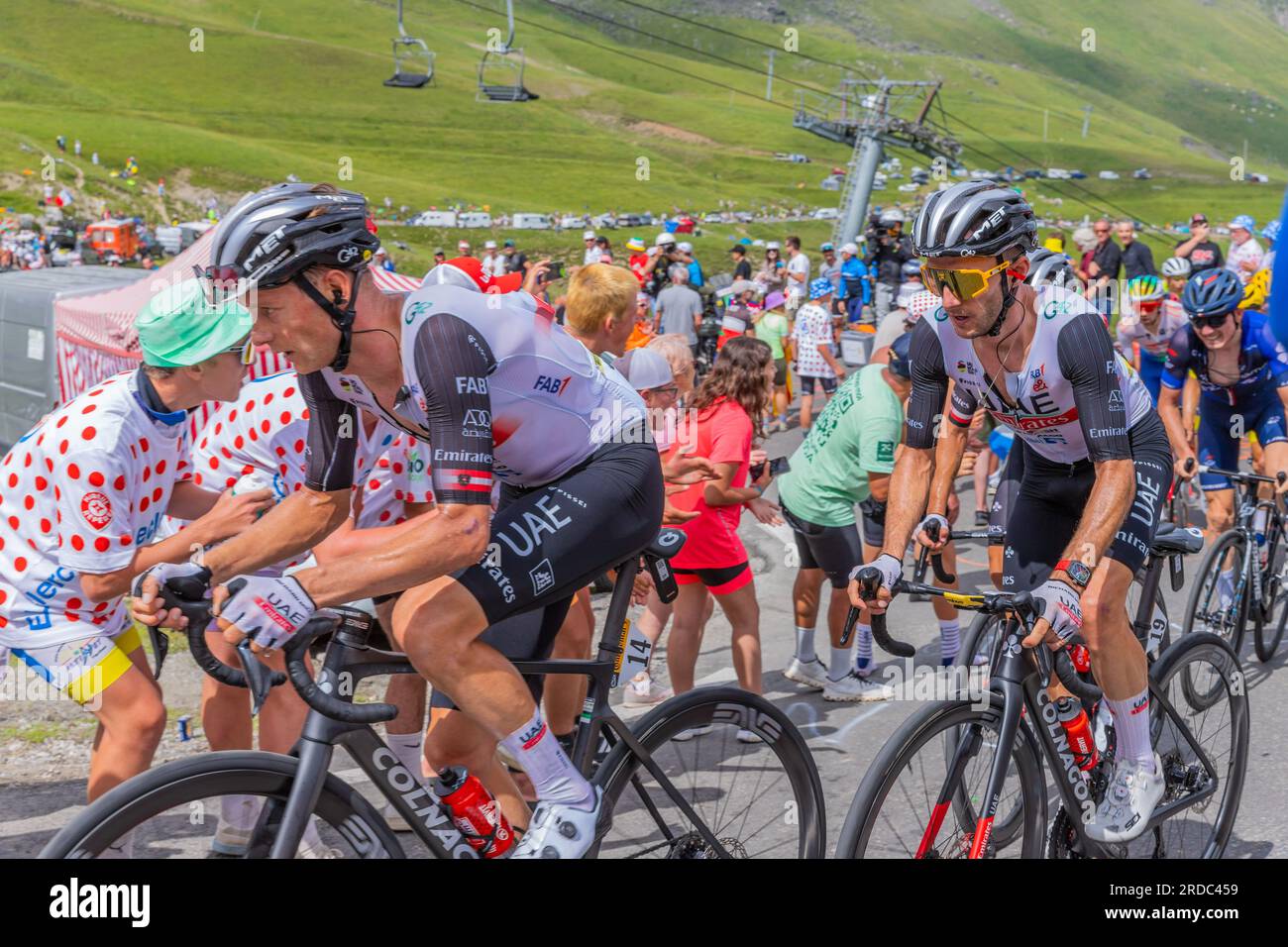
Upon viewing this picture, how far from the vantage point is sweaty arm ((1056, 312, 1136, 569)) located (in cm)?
382

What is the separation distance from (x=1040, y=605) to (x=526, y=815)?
1.56m

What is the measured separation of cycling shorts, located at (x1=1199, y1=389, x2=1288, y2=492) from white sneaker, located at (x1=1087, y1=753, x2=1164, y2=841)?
4004 mm

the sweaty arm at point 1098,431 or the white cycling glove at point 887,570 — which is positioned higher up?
the sweaty arm at point 1098,431

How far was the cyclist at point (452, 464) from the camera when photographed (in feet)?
10.00

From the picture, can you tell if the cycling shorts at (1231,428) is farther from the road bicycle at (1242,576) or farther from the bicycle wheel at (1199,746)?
the bicycle wheel at (1199,746)

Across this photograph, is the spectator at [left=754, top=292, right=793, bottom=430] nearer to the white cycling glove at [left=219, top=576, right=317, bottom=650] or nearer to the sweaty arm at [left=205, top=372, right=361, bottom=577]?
the sweaty arm at [left=205, top=372, right=361, bottom=577]

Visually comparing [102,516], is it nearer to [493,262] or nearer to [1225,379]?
[1225,379]

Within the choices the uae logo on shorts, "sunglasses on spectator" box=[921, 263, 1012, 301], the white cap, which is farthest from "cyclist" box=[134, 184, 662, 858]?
the white cap

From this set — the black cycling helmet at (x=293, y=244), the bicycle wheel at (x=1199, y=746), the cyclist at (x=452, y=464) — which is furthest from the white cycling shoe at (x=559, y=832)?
A: the bicycle wheel at (x=1199, y=746)

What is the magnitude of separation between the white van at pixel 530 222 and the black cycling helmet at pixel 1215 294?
235ft

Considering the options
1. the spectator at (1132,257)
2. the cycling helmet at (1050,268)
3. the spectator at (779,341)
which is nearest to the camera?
the cycling helmet at (1050,268)

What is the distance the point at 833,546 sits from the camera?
6961mm

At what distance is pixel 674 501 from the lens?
6.62 metres
